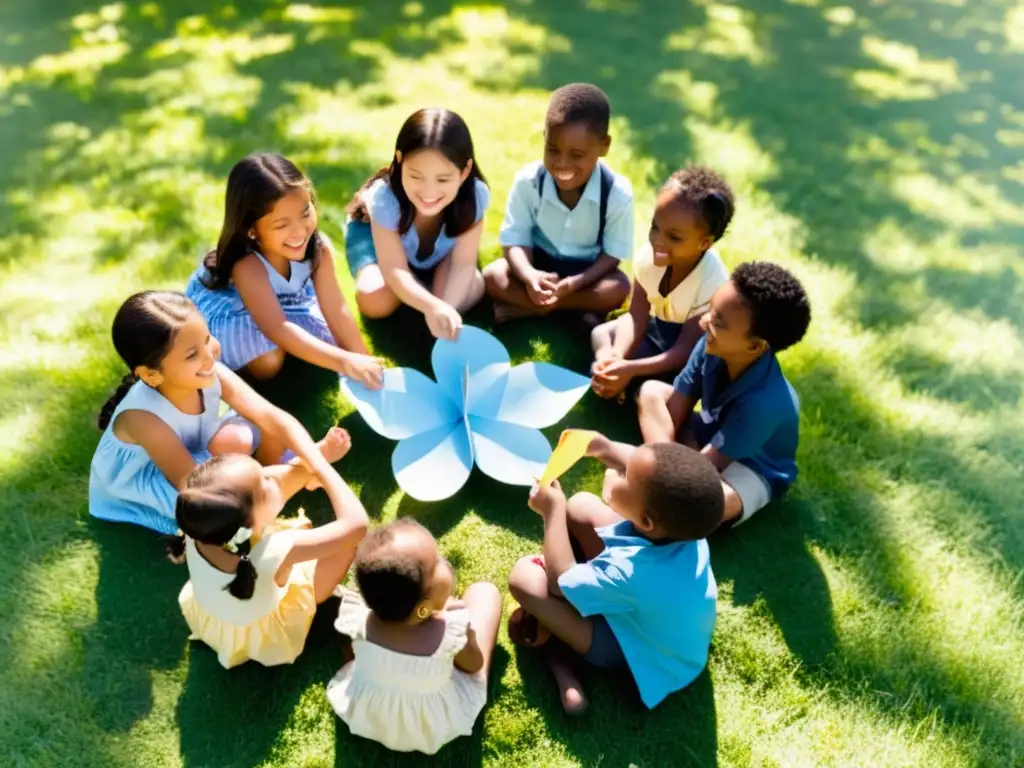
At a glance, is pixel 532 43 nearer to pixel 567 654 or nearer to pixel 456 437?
pixel 456 437

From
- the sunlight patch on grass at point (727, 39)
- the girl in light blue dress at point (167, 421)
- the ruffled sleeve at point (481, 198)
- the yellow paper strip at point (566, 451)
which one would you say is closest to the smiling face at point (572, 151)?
the ruffled sleeve at point (481, 198)

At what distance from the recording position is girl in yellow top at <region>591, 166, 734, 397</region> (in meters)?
3.00

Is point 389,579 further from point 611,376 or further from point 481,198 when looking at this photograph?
point 481,198

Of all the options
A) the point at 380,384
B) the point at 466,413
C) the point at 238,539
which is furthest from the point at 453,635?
the point at 380,384

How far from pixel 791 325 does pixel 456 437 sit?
1.25 meters

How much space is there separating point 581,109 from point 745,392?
1.32 m

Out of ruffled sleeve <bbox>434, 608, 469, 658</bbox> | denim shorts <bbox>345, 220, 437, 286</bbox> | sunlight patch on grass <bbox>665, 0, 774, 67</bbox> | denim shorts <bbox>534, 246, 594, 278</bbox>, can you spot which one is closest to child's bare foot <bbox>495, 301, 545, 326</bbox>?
denim shorts <bbox>534, 246, 594, 278</bbox>

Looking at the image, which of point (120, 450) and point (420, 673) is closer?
point (420, 673)

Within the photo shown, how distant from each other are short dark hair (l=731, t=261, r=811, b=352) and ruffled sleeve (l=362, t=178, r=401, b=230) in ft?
4.86

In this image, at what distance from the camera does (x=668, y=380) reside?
3455 millimetres

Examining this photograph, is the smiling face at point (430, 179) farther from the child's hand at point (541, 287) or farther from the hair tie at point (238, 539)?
the hair tie at point (238, 539)

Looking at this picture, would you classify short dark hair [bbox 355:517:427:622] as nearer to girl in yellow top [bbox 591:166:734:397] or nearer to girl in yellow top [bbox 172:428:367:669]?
girl in yellow top [bbox 172:428:367:669]

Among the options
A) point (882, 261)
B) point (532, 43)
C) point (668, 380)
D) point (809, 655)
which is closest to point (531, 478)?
point (668, 380)

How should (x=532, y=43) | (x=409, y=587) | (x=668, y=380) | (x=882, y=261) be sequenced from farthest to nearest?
1. (x=532, y=43)
2. (x=882, y=261)
3. (x=668, y=380)
4. (x=409, y=587)
